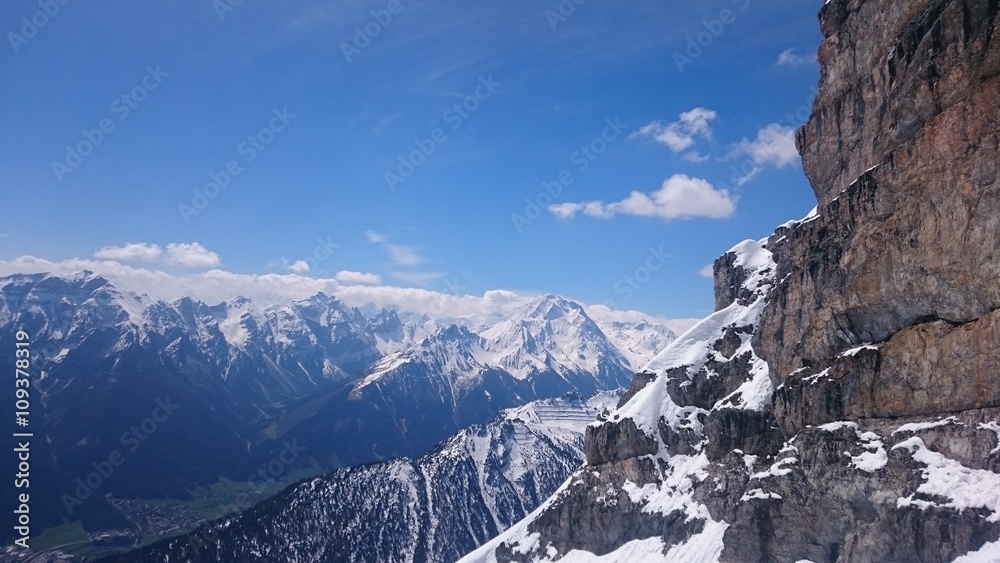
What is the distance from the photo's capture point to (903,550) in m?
78.4

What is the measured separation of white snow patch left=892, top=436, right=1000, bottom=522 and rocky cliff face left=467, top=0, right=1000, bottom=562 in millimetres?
163

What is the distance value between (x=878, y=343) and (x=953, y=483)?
1829cm

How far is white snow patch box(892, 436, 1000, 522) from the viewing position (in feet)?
229

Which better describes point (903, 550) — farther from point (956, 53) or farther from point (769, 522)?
point (956, 53)

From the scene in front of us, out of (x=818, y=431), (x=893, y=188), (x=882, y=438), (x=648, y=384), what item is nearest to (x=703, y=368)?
(x=648, y=384)

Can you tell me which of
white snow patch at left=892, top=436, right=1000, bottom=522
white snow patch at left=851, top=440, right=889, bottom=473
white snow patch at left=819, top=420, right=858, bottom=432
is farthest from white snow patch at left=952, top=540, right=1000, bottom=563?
white snow patch at left=819, top=420, right=858, bottom=432

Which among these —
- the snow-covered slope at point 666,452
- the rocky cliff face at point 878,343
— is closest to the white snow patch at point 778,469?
the rocky cliff face at point 878,343

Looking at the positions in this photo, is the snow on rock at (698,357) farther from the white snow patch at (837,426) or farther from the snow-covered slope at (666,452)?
the white snow patch at (837,426)

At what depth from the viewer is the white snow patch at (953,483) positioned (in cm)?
6994

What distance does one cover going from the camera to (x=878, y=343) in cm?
8506

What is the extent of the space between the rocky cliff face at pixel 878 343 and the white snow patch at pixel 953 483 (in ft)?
0.53

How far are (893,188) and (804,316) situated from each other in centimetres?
2628

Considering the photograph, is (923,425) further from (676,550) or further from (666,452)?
(666,452)

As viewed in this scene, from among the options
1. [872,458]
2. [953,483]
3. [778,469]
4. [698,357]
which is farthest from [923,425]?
[698,357]
